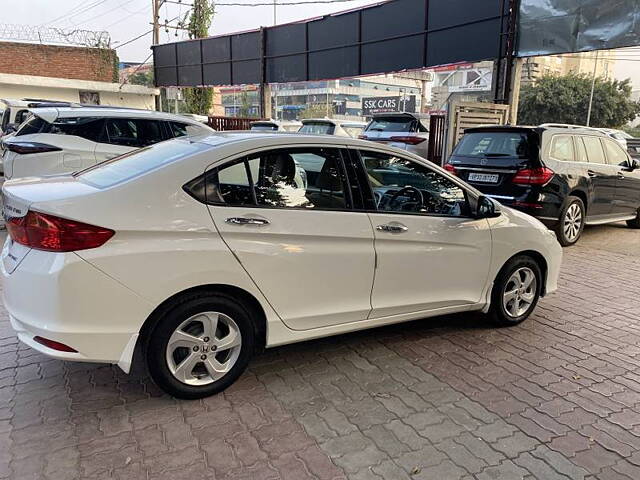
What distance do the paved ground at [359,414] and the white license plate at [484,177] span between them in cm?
345

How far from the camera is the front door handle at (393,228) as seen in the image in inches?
137

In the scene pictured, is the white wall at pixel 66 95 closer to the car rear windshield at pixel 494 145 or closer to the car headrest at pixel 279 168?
the car rear windshield at pixel 494 145

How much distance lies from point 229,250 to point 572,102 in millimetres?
52741

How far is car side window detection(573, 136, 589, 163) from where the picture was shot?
7.60 m

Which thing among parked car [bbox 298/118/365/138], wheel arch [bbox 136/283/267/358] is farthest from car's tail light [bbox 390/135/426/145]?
wheel arch [bbox 136/283/267/358]

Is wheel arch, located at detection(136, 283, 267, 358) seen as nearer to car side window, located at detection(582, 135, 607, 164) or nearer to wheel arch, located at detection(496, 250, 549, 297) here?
wheel arch, located at detection(496, 250, 549, 297)

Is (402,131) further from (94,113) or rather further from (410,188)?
(410,188)

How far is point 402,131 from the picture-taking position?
1227 cm

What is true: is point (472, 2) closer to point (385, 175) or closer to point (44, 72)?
point (385, 175)

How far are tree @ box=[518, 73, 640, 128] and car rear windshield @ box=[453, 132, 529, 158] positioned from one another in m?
44.8

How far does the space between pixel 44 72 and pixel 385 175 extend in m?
32.7

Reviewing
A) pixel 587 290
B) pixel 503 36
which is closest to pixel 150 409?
pixel 587 290

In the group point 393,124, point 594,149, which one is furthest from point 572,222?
point 393,124

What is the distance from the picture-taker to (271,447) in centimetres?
270
